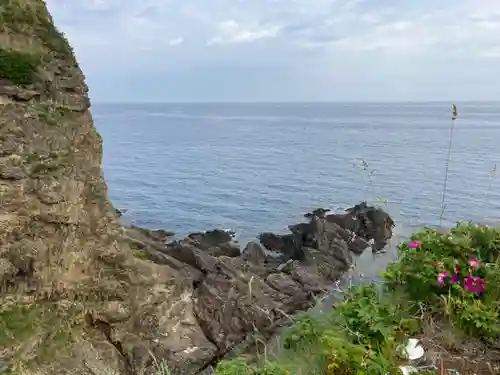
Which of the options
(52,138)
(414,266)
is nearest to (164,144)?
(52,138)

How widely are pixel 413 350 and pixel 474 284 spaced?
108 cm

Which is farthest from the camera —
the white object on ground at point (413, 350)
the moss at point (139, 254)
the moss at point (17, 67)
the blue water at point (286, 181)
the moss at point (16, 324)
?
the blue water at point (286, 181)

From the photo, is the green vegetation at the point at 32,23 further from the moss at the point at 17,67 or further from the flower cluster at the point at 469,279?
the flower cluster at the point at 469,279

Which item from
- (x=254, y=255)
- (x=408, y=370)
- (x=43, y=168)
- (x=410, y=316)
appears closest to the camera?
(x=408, y=370)

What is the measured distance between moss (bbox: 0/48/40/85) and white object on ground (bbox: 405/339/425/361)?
37.0 ft

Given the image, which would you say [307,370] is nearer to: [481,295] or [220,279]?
[481,295]

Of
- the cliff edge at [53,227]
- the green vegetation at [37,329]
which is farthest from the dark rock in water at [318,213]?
the green vegetation at [37,329]

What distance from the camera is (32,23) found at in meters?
12.6

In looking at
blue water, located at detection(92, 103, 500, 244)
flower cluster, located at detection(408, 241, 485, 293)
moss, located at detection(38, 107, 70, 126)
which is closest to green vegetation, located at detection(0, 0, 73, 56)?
moss, located at detection(38, 107, 70, 126)

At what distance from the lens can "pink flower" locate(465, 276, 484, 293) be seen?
4312 millimetres

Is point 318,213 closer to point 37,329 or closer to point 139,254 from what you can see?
point 139,254

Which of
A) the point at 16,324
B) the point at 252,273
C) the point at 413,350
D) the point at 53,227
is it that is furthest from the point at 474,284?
the point at 252,273

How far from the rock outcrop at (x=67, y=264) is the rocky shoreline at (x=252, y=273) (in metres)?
0.08

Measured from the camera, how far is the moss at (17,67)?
462 inches
